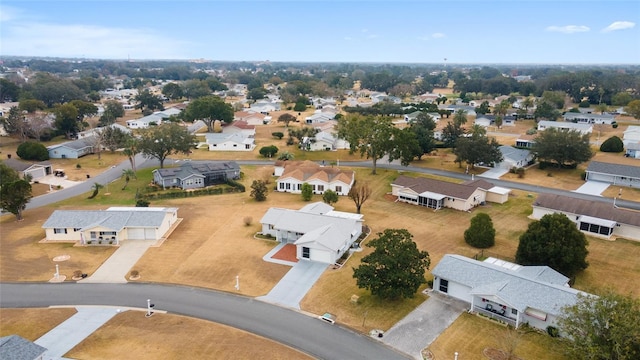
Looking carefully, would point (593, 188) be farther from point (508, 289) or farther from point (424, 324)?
point (424, 324)

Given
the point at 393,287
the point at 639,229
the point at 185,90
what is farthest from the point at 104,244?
the point at 185,90

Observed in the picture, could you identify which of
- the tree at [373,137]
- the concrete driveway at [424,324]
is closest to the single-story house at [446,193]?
the tree at [373,137]

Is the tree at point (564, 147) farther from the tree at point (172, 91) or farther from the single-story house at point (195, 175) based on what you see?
the tree at point (172, 91)

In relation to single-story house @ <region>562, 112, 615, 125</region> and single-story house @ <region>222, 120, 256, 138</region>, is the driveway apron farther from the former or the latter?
single-story house @ <region>562, 112, 615, 125</region>

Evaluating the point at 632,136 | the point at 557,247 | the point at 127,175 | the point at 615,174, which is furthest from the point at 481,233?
the point at 632,136

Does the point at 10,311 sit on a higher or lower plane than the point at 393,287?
lower

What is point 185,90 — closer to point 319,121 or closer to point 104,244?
point 319,121

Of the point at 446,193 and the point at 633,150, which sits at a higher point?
the point at 633,150
